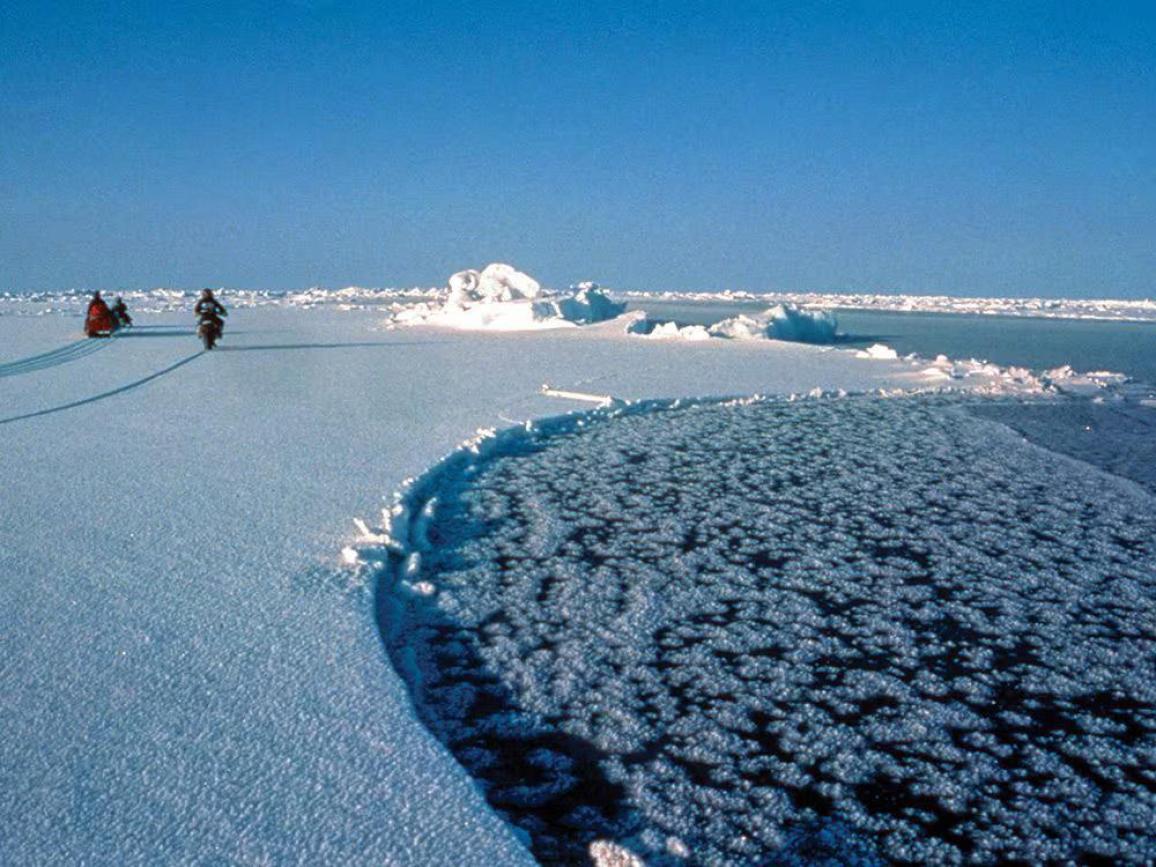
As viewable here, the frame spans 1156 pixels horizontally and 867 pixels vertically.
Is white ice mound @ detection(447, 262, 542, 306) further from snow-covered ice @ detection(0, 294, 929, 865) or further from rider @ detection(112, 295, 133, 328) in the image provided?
snow-covered ice @ detection(0, 294, 929, 865)

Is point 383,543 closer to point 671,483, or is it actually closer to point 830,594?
point 830,594

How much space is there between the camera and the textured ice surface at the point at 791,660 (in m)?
2.63

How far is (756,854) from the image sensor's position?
95.3 inches

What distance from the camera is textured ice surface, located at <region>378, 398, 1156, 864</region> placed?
104 inches

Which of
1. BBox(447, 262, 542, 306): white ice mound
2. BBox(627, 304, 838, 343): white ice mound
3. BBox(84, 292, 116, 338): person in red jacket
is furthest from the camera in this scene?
BBox(447, 262, 542, 306): white ice mound

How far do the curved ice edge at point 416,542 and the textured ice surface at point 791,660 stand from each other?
0.03 metres

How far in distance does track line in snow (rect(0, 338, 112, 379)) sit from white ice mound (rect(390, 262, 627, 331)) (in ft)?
30.8

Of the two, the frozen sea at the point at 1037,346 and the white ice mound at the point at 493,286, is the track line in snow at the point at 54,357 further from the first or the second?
the frozen sea at the point at 1037,346

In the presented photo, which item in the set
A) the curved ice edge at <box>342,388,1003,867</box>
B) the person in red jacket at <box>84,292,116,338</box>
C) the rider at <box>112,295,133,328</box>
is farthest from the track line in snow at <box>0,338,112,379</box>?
the curved ice edge at <box>342,388,1003,867</box>

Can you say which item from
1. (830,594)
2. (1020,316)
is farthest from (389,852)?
(1020,316)

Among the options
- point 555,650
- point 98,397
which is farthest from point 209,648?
point 98,397

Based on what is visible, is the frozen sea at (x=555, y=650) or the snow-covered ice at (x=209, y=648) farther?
the frozen sea at (x=555, y=650)

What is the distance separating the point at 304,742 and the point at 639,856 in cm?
104

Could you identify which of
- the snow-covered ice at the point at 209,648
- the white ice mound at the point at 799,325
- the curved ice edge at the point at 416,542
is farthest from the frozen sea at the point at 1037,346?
the snow-covered ice at the point at 209,648
